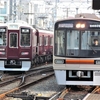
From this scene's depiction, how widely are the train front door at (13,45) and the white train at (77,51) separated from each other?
7.07 meters

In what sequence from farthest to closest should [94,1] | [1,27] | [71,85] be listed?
[1,27]
[71,85]
[94,1]

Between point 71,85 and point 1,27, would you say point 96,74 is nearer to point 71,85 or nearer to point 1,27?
point 71,85

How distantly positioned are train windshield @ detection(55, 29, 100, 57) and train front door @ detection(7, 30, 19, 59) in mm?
7100

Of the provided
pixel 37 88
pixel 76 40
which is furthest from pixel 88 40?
pixel 37 88

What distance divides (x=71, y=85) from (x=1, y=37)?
693 cm

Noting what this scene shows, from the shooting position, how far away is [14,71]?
19312mm

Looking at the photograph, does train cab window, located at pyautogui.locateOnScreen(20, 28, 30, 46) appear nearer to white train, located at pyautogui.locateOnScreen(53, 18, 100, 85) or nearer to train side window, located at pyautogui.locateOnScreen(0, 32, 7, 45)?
train side window, located at pyautogui.locateOnScreen(0, 32, 7, 45)

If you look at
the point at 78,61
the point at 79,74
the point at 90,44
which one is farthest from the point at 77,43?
the point at 79,74

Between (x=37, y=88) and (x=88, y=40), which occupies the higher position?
(x=88, y=40)

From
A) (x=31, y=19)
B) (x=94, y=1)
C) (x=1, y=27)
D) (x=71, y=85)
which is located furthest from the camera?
(x=31, y=19)

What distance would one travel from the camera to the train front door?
18.0m

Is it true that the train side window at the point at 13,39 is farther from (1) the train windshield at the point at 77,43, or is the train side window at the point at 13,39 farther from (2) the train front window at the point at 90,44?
(2) the train front window at the point at 90,44

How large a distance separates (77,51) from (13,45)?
7.65 m

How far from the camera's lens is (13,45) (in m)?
18.1
